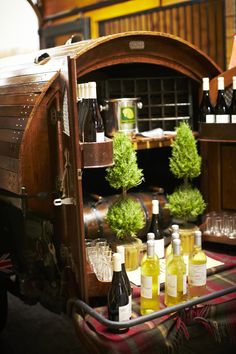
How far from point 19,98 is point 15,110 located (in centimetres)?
7

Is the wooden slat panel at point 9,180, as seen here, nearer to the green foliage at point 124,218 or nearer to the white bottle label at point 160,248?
the green foliage at point 124,218

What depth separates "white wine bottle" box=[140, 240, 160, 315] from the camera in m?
2.17

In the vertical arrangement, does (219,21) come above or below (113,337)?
above

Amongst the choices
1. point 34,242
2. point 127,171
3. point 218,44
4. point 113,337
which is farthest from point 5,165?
point 218,44

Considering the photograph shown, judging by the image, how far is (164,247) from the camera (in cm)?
291

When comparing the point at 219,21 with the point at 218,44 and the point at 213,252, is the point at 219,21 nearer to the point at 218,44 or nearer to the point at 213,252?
the point at 218,44

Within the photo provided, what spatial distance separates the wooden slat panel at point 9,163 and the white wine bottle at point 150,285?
34.6 inches

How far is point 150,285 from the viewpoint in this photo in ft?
7.09

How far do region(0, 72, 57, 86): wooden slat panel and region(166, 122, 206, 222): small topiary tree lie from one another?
33.3 inches

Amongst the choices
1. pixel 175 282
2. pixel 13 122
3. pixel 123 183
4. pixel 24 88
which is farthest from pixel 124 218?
pixel 24 88

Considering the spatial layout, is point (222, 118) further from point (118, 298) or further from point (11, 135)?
point (118, 298)

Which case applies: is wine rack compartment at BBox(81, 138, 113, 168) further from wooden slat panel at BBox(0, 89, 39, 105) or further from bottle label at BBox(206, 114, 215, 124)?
bottle label at BBox(206, 114, 215, 124)

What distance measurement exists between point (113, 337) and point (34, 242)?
902 millimetres

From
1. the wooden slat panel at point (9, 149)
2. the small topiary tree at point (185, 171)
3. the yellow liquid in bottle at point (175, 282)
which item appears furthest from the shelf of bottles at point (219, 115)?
the wooden slat panel at point (9, 149)
